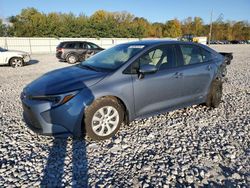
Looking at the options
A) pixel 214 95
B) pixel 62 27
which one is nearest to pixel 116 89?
pixel 214 95

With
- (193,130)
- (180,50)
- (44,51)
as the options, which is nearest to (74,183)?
(193,130)

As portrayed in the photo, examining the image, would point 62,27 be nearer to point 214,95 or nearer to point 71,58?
point 71,58

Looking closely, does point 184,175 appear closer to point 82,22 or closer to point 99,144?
point 99,144

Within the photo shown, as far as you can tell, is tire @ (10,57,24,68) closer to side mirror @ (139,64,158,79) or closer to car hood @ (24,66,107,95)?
car hood @ (24,66,107,95)

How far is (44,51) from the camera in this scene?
30.8 m

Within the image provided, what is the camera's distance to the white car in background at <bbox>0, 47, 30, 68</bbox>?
42.8 feet

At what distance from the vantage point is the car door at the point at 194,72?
459cm

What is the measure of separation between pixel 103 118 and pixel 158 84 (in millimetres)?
1188

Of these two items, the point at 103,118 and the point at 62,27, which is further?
the point at 62,27

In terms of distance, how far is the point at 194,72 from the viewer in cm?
471

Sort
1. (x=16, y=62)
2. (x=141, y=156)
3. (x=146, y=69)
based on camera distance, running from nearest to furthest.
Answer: (x=141, y=156)
(x=146, y=69)
(x=16, y=62)

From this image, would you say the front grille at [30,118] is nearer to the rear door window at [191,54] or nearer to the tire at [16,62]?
the rear door window at [191,54]

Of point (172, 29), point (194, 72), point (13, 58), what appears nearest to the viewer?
point (194, 72)

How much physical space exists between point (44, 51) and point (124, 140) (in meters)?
29.7
